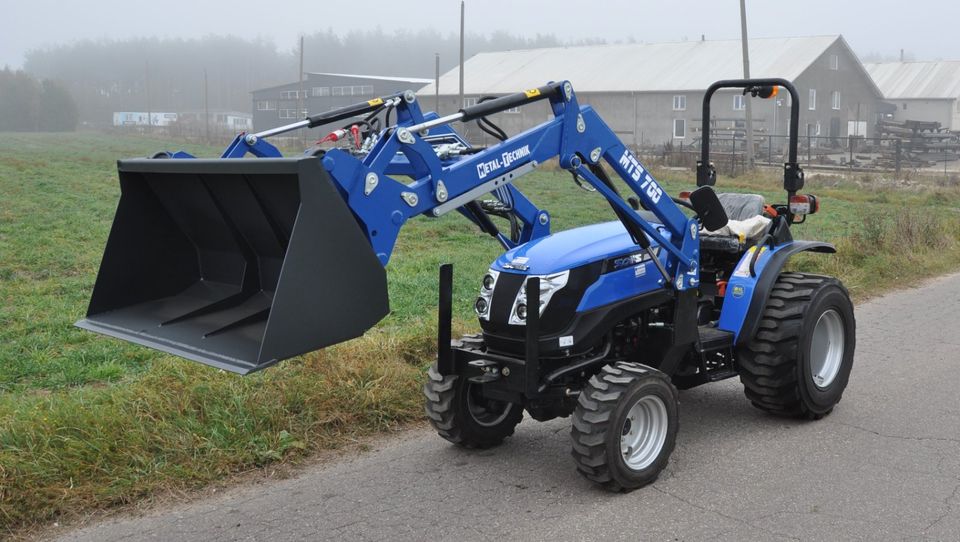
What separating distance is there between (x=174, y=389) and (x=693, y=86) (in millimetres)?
47170

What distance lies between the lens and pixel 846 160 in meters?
42.3

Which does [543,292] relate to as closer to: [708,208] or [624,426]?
[624,426]

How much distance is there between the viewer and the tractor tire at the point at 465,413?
5559mm

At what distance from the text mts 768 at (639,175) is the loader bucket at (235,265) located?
1782mm

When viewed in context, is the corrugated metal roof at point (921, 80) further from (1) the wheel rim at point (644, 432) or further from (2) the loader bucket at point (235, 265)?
(2) the loader bucket at point (235, 265)

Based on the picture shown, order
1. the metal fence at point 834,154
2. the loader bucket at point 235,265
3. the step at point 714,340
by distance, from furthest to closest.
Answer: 1. the metal fence at point 834,154
2. the step at point 714,340
3. the loader bucket at point 235,265

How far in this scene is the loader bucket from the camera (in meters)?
3.97

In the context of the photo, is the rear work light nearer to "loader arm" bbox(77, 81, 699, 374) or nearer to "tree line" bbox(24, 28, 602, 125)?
"loader arm" bbox(77, 81, 699, 374)

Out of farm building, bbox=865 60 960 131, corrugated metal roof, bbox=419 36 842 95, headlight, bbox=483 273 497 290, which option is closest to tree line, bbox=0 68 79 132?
corrugated metal roof, bbox=419 36 842 95

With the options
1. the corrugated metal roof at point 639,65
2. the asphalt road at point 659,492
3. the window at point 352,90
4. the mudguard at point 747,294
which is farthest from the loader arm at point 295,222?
the window at point 352,90

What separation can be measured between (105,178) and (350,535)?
83.1 feet

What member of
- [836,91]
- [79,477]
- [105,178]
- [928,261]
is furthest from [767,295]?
[836,91]

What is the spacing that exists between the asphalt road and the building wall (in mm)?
63009

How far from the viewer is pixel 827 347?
6590 mm
